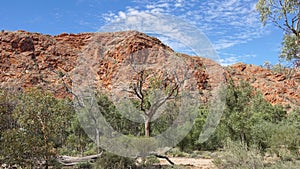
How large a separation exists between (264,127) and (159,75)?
704 cm

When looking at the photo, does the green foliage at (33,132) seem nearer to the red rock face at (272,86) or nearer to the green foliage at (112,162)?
the green foliage at (112,162)

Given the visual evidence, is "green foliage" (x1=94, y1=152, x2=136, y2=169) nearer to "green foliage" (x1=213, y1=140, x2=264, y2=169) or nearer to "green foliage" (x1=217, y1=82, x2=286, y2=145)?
"green foliage" (x1=213, y1=140, x2=264, y2=169)

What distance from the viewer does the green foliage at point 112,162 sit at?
10.0 meters

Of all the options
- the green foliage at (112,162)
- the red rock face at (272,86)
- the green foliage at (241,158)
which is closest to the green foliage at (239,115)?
the green foliage at (241,158)

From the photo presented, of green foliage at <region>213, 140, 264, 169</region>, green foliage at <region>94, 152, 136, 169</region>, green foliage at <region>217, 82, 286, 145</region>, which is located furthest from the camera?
green foliage at <region>217, 82, 286, 145</region>

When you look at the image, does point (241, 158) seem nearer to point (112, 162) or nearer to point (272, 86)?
point (112, 162)

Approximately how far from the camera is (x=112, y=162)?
33.3 ft

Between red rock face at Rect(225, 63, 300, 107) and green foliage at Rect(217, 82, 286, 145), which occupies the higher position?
red rock face at Rect(225, 63, 300, 107)

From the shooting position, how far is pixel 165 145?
13.3 m

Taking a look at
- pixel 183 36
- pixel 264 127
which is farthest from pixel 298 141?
pixel 183 36

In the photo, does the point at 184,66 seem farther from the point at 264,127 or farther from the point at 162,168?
the point at 162,168

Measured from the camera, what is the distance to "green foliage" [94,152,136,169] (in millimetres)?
10000

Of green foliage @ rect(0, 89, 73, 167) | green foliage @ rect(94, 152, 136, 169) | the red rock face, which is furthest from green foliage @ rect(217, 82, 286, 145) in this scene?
the red rock face

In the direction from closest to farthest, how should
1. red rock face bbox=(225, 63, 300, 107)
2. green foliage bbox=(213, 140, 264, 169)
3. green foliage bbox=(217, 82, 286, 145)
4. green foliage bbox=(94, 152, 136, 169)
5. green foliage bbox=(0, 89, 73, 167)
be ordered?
green foliage bbox=(0, 89, 73, 167) < green foliage bbox=(213, 140, 264, 169) < green foliage bbox=(94, 152, 136, 169) < green foliage bbox=(217, 82, 286, 145) < red rock face bbox=(225, 63, 300, 107)
